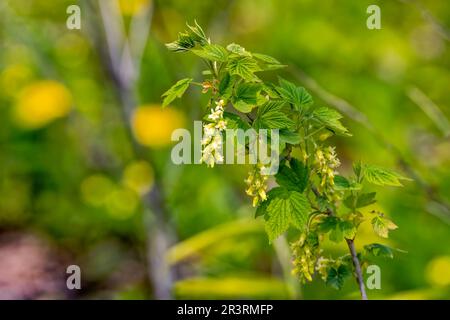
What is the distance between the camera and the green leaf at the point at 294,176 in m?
0.62

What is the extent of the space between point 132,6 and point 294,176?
60.2 inches

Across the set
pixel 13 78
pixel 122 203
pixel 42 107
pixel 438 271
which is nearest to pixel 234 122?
pixel 438 271

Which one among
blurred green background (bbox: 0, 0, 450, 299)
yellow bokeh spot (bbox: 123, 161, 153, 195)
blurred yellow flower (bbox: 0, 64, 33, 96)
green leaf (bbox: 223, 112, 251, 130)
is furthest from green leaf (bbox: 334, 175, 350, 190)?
blurred yellow flower (bbox: 0, 64, 33, 96)

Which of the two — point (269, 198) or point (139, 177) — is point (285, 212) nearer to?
point (269, 198)

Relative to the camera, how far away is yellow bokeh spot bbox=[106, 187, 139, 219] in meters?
2.01

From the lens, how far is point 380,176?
2.04 ft

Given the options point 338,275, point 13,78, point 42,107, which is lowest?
point 338,275

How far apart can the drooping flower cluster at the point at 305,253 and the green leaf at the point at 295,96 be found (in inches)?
5.0

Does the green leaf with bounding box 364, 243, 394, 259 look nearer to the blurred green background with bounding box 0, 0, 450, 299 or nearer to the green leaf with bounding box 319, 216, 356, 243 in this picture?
the green leaf with bounding box 319, 216, 356, 243

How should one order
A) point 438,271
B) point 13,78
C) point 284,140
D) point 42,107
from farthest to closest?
point 13,78
point 42,107
point 438,271
point 284,140

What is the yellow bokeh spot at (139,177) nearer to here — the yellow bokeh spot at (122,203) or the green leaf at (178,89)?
the yellow bokeh spot at (122,203)

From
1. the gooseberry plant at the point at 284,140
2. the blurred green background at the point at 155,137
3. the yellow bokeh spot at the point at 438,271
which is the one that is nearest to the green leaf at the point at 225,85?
the gooseberry plant at the point at 284,140
